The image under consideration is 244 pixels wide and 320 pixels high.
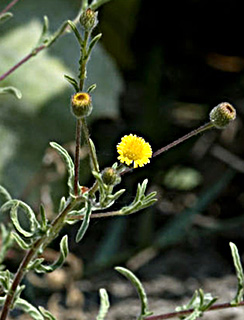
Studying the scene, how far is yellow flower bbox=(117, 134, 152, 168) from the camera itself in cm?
67

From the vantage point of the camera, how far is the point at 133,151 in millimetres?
671

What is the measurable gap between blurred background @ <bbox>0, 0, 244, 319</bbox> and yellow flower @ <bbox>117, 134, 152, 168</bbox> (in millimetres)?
779

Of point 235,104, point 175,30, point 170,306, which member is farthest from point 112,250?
point 175,30

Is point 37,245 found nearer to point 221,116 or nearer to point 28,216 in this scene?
point 28,216

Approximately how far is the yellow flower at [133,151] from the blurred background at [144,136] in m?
0.78

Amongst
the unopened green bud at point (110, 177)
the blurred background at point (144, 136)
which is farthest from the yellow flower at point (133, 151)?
the blurred background at point (144, 136)

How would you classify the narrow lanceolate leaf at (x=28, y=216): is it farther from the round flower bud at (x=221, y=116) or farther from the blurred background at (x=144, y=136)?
the blurred background at (x=144, y=136)

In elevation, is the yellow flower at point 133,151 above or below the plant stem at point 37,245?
above

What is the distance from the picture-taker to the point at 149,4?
211 cm

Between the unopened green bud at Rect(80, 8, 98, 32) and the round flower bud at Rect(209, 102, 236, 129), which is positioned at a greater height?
the unopened green bud at Rect(80, 8, 98, 32)

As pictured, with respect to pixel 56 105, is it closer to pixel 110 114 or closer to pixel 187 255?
pixel 110 114

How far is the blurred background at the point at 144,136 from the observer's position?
63.8 inches

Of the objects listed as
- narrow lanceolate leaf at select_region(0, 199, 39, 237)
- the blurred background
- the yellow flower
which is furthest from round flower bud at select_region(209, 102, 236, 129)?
the blurred background

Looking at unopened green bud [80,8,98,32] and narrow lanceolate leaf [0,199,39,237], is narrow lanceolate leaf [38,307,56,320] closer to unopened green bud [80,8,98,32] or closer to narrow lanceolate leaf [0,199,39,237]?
narrow lanceolate leaf [0,199,39,237]
